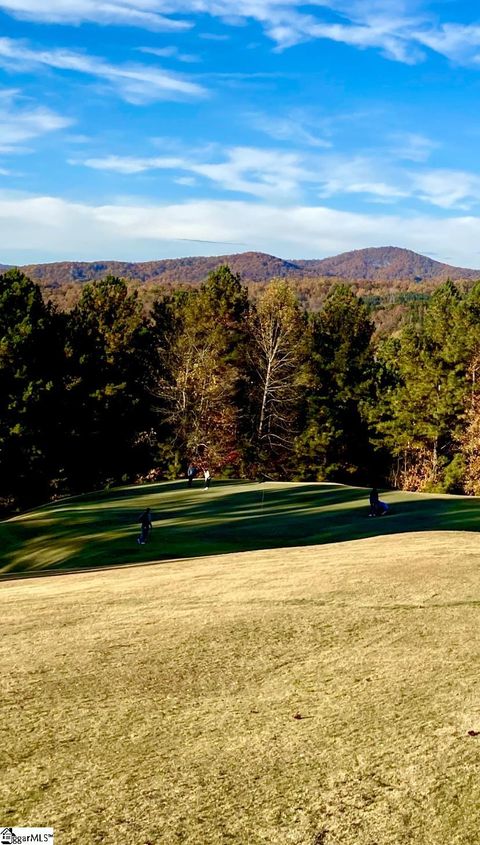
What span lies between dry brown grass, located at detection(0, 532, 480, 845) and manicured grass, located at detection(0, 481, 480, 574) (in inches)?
452

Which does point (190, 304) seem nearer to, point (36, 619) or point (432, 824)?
point (36, 619)

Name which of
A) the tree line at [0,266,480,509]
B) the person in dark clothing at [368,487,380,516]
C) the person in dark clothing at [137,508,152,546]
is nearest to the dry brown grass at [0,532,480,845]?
the person in dark clothing at [137,508,152,546]

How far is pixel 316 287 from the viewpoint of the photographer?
194375 millimetres

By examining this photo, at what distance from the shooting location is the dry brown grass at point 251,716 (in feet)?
23.2

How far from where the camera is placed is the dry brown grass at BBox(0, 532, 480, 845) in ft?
23.2

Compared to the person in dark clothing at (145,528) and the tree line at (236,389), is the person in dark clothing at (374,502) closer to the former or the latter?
the person in dark clothing at (145,528)

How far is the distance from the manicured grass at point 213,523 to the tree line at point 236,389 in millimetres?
26128

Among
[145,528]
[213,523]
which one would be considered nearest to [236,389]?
[213,523]

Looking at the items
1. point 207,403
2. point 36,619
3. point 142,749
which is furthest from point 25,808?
point 207,403

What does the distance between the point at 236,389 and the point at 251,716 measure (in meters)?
63.3

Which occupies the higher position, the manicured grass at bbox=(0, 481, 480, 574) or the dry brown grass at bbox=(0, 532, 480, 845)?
the dry brown grass at bbox=(0, 532, 480, 845)

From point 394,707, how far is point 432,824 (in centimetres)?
262

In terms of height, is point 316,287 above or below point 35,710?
above

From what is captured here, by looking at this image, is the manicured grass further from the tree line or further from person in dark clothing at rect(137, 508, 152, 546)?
the tree line
